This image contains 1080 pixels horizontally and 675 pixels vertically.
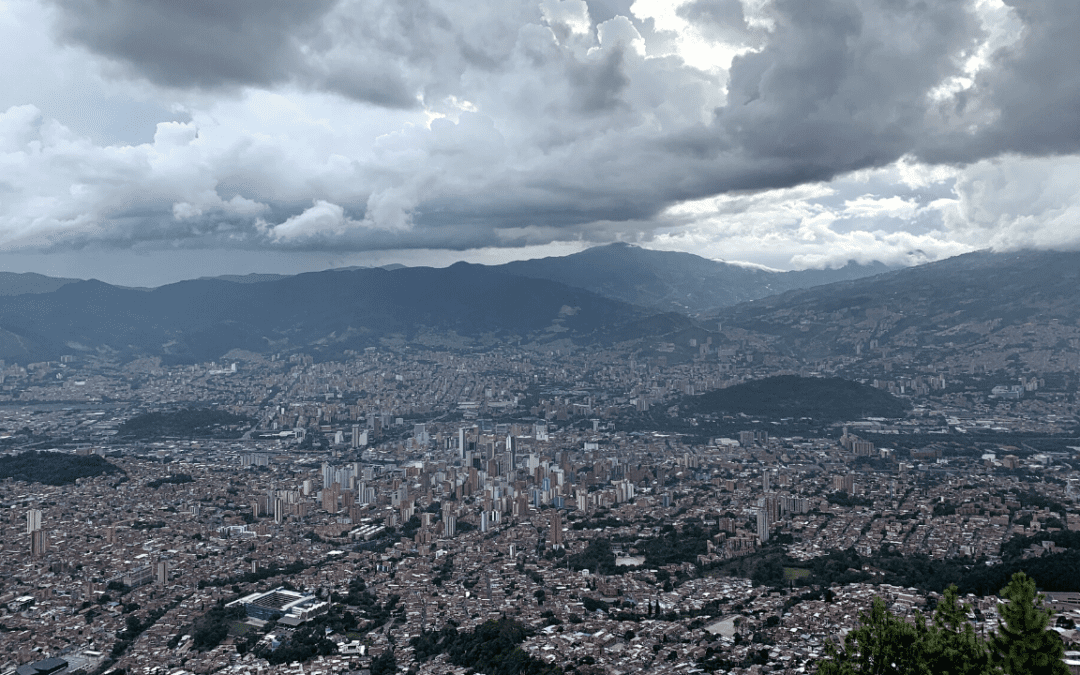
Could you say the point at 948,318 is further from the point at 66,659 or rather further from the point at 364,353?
the point at 66,659

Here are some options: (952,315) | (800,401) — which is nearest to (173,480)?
(800,401)

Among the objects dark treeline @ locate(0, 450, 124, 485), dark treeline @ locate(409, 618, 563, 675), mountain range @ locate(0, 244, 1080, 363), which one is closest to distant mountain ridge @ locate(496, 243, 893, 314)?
mountain range @ locate(0, 244, 1080, 363)

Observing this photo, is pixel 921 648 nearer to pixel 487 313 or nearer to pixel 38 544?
pixel 38 544

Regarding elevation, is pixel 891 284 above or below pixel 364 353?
above

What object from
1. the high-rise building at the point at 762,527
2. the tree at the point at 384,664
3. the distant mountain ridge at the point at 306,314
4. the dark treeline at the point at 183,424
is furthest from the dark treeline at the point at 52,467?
the distant mountain ridge at the point at 306,314

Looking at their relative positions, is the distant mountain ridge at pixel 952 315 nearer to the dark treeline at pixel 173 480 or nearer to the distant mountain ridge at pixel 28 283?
the dark treeline at pixel 173 480

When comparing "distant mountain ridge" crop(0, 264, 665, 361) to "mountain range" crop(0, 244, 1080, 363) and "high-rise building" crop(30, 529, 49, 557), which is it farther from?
"high-rise building" crop(30, 529, 49, 557)

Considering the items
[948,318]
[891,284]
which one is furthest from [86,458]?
[891,284]
